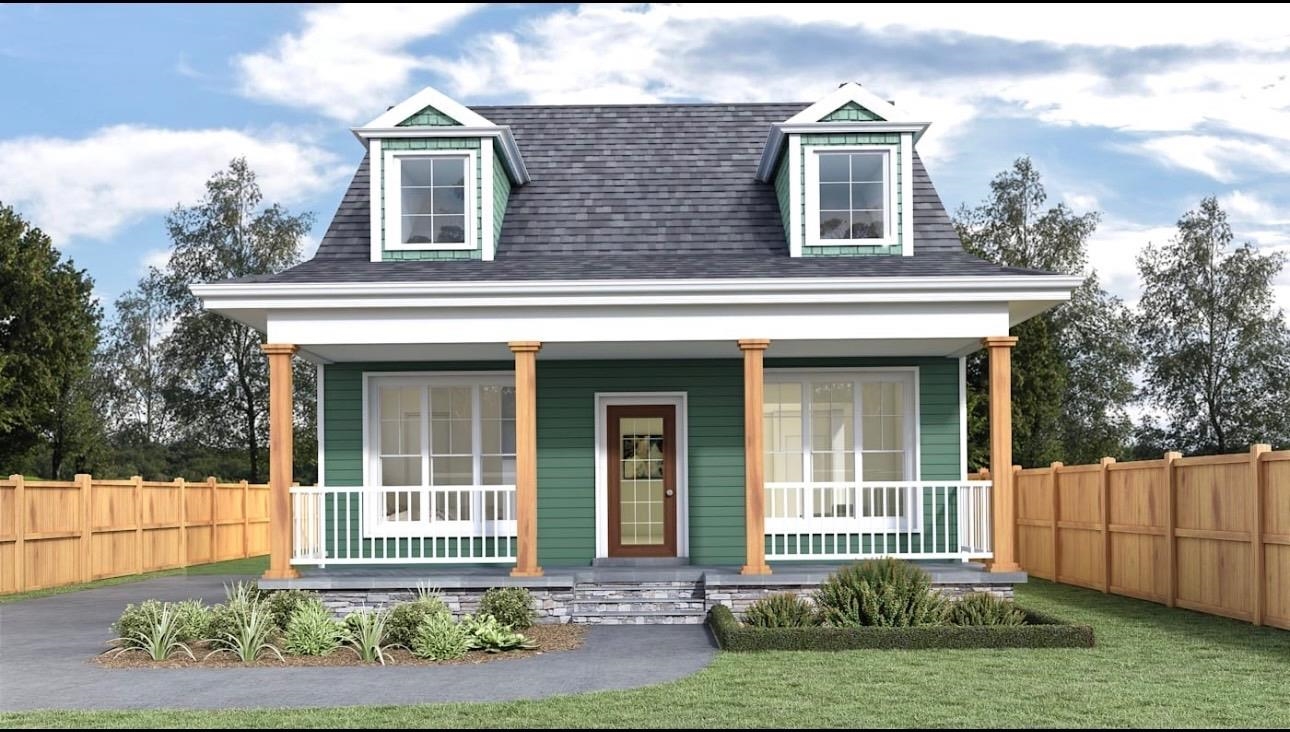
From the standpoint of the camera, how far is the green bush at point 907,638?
11656mm

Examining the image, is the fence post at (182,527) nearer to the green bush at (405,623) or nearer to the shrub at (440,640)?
the green bush at (405,623)

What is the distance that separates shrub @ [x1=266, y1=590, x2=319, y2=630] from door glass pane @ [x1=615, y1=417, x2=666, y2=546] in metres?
4.52

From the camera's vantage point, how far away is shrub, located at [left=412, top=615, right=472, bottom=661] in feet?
37.4

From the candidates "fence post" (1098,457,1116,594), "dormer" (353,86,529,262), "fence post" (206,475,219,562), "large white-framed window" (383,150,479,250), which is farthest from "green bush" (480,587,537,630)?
"fence post" (206,475,219,562)

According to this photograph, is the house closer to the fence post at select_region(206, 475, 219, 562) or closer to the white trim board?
the white trim board

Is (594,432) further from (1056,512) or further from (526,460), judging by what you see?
(1056,512)

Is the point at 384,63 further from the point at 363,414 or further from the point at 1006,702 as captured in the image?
the point at 1006,702

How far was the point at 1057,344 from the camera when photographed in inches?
1558

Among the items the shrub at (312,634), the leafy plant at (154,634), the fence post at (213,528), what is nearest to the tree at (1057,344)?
the fence post at (213,528)

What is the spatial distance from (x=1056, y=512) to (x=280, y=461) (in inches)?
453

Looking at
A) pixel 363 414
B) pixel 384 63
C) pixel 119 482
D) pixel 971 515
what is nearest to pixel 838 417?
pixel 971 515

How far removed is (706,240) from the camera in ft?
55.5

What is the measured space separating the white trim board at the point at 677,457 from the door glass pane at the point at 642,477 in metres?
0.22

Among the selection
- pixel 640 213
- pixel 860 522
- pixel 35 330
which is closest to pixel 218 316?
pixel 35 330
